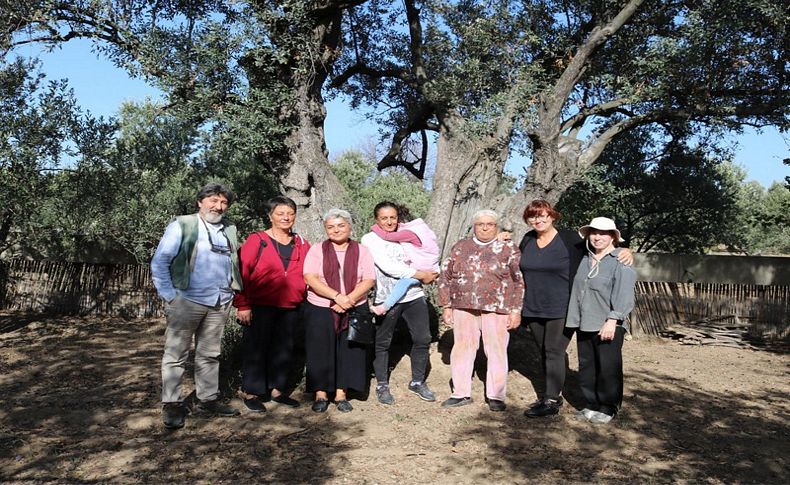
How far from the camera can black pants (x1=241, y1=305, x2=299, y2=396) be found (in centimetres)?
535

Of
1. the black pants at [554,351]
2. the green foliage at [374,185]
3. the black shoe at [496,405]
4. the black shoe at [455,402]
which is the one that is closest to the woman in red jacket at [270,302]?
the black shoe at [455,402]

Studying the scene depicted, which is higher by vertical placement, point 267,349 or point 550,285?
point 550,285

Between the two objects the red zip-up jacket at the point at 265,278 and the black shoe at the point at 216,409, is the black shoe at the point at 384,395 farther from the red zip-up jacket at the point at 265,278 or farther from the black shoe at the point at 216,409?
the black shoe at the point at 216,409

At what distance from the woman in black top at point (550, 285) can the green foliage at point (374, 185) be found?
41.7 ft

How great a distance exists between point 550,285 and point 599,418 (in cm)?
114

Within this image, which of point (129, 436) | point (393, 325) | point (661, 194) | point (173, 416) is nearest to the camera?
point (129, 436)

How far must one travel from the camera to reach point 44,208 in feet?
28.6

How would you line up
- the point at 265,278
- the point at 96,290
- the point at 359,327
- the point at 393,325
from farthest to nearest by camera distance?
the point at 96,290 < the point at 393,325 < the point at 359,327 < the point at 265,278

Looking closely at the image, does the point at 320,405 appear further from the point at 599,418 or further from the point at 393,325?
the point at 599,418

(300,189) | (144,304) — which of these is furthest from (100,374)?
(144,304)

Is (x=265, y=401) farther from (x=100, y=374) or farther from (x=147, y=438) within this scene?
(x=100, y=374)

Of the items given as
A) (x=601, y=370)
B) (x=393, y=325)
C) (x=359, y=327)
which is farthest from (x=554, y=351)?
(x=359, y=327)

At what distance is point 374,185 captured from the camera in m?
22.8

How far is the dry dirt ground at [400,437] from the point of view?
4.18m
